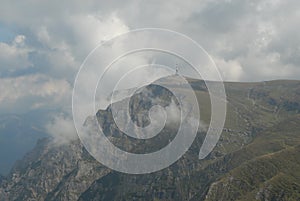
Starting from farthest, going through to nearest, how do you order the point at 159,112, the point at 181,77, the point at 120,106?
the point at 120,106
the point at 159,112
the point at 181,77

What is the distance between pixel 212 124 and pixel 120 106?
18068mm

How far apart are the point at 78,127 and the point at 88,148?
224 cm

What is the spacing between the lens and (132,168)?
24.6 metres

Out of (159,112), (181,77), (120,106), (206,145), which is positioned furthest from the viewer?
(120,106)

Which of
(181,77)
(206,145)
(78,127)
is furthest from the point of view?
(181,77)

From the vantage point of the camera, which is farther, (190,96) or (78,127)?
(190,96)

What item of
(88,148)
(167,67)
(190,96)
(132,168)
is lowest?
(132,168)

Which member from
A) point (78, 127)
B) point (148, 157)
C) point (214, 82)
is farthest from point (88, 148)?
point (214, 82)

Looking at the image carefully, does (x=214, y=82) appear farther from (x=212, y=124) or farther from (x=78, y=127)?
(x=78, y=127)

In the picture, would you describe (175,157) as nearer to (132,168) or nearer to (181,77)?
(132,168)

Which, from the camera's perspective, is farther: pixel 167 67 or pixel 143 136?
pixel 143 136

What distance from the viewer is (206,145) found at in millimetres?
23906

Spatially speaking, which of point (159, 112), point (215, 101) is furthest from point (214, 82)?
point (159, 112)

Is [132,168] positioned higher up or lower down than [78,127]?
lower down
